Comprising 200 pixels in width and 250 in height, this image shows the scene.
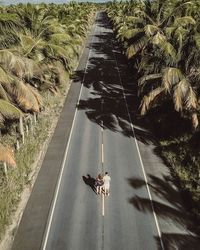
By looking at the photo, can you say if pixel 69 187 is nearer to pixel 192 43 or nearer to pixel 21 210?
pixel 21 210

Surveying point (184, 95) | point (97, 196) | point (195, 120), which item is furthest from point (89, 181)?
point (195, 120)

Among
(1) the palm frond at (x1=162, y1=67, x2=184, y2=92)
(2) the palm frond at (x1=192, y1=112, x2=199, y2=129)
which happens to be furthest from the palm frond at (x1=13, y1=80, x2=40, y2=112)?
(2) the palm frond at (x1=192, y1=112, x2=199, y2=129)

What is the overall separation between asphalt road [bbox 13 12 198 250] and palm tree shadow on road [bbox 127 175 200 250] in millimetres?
51

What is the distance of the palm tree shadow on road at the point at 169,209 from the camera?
18661mm

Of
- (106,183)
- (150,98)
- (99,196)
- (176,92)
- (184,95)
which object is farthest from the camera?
(150,98)

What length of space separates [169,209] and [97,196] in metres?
4.23

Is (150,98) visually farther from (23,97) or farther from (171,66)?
(23,97)

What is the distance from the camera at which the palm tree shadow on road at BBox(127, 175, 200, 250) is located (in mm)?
18661

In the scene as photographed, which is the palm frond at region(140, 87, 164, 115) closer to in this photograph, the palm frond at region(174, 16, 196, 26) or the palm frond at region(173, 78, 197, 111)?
the palm frond at region(173, 78, 197, 111)

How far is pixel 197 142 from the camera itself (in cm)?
2803

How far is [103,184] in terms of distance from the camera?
72.5 ft

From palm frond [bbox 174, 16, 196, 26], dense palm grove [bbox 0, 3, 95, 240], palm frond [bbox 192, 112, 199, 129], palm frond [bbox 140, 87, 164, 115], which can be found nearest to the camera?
dense palm grove [bbox 0, 3, 95, 240]

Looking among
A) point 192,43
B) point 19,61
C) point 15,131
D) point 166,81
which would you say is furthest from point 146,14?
point 19,61

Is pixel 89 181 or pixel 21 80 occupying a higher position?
pixel 21 80
